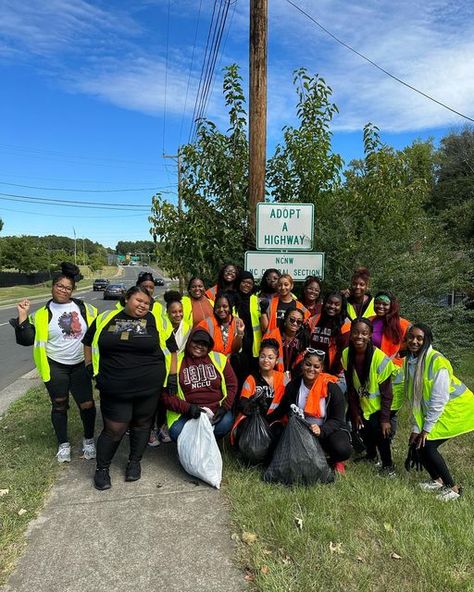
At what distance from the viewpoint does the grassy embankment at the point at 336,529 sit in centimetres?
253

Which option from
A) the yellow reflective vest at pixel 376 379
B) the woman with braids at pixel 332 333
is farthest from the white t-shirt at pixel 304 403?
the woman with braids at pixel 332 333

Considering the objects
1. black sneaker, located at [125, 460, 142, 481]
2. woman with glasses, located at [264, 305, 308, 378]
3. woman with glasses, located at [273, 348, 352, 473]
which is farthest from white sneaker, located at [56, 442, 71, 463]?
woman with glasses, located at [264, 305, 308, 378]

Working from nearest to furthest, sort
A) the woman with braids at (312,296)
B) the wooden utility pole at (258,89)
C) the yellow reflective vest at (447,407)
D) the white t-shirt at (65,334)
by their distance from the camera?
the yellow reflective vest at (447,407) < the white t-shirt at (65,334) < the woman with braids at (312,296) < the wooden utility pole at (258,89)

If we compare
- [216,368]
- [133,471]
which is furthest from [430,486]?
[133,471]

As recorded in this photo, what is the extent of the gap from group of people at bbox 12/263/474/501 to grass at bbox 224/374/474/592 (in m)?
0.35

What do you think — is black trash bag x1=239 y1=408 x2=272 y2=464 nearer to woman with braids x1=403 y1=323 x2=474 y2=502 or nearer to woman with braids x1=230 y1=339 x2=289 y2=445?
woman with braids x1=230 y1=339 x2=289 y2=445

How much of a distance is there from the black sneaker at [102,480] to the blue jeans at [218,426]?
599 mm

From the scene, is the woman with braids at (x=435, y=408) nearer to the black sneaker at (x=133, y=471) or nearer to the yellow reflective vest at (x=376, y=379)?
the yellow reflective vest at (x=376, y=379)

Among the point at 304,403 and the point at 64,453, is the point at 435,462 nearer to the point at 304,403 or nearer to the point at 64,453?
the point at 304,403

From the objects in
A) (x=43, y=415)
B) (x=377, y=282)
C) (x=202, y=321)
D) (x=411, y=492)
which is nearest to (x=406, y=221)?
(x=377, y=282)

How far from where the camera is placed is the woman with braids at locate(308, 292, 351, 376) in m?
4.41

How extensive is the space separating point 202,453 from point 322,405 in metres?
1.06

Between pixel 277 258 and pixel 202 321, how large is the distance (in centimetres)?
166

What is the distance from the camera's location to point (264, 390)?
402cm
